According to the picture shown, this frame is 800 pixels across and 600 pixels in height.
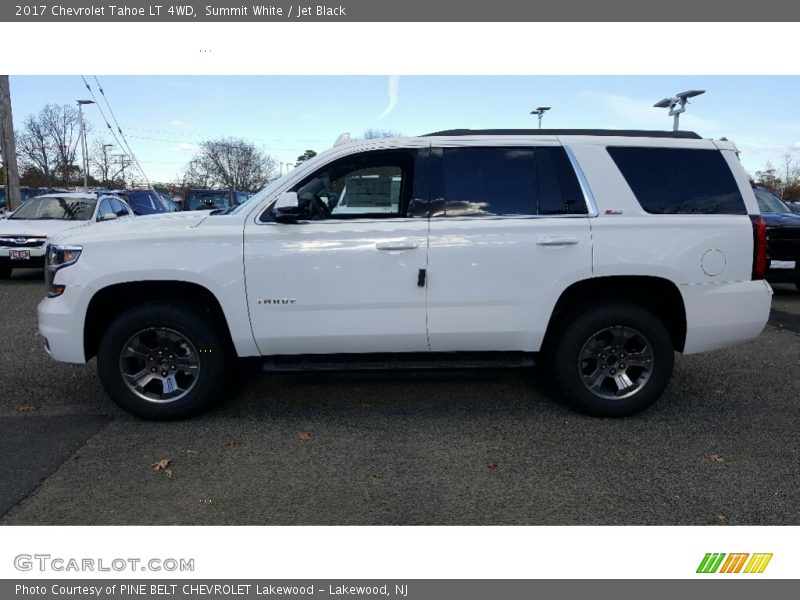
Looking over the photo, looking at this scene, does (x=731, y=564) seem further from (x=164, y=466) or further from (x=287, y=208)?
(x=287, y=208)

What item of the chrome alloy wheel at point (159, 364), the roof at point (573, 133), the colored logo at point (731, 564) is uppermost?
the roof at point (573, 133)

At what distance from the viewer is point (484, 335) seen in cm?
418

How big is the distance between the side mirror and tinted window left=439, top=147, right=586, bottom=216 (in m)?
1.05

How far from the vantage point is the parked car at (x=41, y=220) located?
35.1 feet

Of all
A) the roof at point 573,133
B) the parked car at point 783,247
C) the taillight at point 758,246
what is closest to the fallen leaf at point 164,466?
the roof at point 573,133

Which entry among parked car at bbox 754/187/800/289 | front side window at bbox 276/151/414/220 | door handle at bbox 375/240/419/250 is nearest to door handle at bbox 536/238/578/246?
door handle at bbox 375/240/419/250

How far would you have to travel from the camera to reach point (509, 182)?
419cm

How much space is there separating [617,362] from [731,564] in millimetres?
1807

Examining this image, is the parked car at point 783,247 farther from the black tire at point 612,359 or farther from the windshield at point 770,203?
the black tire at point 612,359

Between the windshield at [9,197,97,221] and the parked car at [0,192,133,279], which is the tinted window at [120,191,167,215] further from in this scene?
the windshield at [9,197,97,221]

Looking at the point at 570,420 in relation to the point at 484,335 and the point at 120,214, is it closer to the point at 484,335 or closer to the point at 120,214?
the point at 484,335

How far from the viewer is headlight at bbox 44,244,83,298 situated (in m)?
4.07

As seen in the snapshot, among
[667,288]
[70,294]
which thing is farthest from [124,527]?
[667,288]

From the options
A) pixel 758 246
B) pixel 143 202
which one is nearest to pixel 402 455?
pixel 758 246
